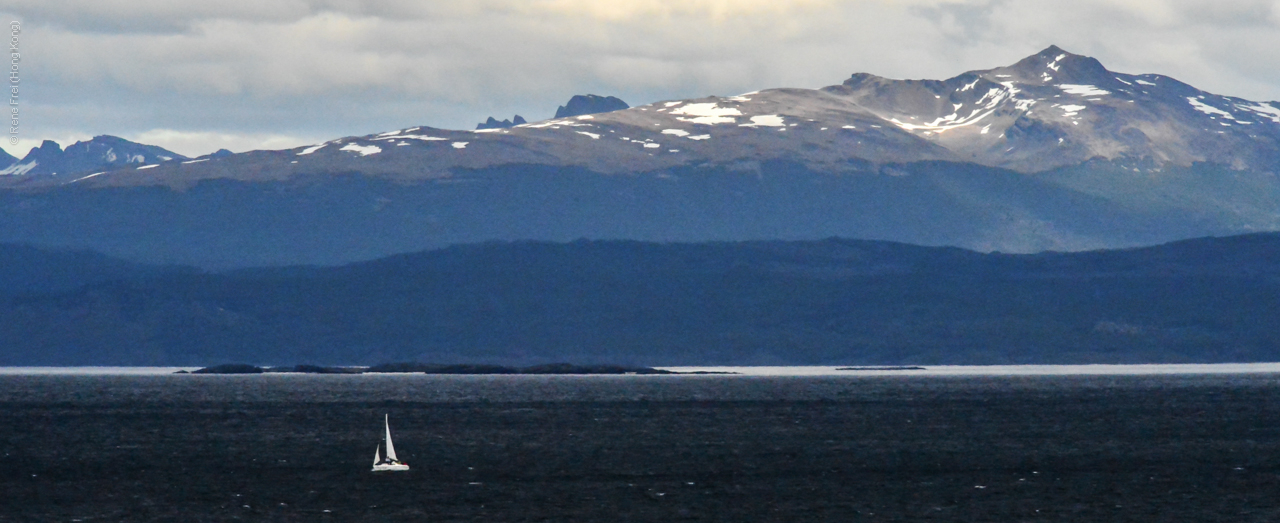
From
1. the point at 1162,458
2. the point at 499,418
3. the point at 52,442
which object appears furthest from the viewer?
the point at 499,418

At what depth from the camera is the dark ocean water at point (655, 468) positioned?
78.4 m

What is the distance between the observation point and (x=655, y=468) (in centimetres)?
10162

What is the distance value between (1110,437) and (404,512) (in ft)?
239

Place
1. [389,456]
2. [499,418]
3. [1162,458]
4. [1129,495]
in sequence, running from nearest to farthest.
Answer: [1129,495]
[389,456]
[1162,458]
[499,418]

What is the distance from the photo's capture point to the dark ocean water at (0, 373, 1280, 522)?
78375mm

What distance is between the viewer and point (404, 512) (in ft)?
255

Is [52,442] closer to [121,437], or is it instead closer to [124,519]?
[121,437]

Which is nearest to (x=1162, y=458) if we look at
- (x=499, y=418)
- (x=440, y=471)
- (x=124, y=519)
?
(x=440, y=471)

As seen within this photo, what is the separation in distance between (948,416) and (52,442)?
288ft

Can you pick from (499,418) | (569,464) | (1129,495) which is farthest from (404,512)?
(499,418)

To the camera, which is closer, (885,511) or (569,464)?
(885,511)

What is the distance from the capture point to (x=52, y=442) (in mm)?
130875

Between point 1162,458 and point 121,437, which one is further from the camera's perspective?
point 121,437

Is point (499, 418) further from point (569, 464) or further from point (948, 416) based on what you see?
point (569, 464)
